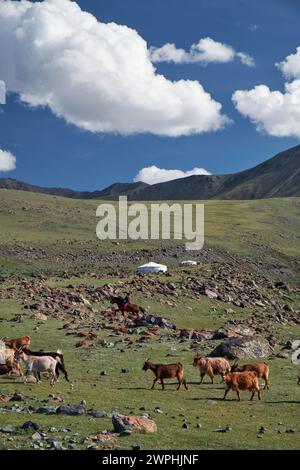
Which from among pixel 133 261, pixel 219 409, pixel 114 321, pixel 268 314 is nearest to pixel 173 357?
pixel 219 409

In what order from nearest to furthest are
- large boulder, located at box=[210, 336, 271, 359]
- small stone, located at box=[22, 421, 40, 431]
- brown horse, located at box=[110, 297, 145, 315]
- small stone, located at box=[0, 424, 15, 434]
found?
small stone, located at box=[0, 424, 15, 434]
small stone, located at box=[22, 421, 40, 431]
large boulder, located at box=[210, 336, 271, 359]
brown horse, located at box=[110, 297, 145, 315]

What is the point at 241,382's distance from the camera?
20.5m

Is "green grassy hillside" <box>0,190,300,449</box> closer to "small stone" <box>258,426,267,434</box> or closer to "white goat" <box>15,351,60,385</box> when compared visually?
"small stone" <box>258,426,267,434</box>

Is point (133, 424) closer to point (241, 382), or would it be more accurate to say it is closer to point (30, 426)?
point (30, 426)

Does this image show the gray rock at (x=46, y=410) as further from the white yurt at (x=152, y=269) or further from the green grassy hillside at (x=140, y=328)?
the white yurt at (x=152, y=269)

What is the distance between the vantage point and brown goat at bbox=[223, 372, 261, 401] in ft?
66.6

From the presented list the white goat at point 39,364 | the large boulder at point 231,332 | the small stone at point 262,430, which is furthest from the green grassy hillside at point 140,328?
the large boulder at point 231,332

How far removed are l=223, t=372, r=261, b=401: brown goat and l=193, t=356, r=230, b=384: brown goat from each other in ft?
7.55

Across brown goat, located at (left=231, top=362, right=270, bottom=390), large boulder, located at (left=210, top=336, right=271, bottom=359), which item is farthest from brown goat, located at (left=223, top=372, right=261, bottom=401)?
large boulder, located at (left=210, top=336, right=271, bottom=359)

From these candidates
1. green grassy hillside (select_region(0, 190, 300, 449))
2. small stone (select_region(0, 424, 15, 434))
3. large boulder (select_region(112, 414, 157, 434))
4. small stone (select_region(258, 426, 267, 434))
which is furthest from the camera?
small stone (select_region(258, 426, 267, 434))

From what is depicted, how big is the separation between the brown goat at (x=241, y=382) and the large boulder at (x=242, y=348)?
7249mm

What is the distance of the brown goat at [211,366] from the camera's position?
2280cm

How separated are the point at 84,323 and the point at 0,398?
59.1 ft
